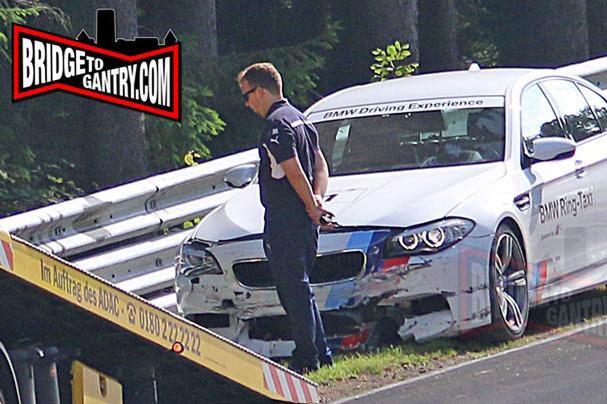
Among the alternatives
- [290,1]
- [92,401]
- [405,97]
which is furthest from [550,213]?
[290,1]

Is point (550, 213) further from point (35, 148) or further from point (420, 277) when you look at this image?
point (35, 148)

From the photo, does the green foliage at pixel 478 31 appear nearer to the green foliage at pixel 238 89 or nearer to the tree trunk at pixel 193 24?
the green foliage at pixel 238 89

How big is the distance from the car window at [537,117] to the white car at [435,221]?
1 centimetres

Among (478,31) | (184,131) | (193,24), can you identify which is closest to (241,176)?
(184,131)

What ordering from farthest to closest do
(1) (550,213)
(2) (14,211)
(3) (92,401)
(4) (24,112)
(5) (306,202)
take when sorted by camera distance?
(4) (24,112) → (2) (14,211) → (1) (550,213) → (5) (306,202) → (3) (92,401)

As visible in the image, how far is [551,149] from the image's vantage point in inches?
404

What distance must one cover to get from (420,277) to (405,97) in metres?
2.02

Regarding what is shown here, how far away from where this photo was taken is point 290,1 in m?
20.0

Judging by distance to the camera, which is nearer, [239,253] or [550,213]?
[239,253]

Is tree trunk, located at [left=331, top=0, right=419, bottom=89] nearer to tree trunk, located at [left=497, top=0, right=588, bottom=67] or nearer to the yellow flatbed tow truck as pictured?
tree trunk, located at [left=497, top=0, right=588, bottom=67]

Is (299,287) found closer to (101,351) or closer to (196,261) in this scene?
(196,261)

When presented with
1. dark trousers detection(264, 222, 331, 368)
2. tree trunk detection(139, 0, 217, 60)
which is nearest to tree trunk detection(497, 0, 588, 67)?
tree trunk detection(139, 0, 217, 60)

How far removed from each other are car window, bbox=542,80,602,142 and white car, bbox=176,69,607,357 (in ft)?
0.04

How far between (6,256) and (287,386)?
1.81m
